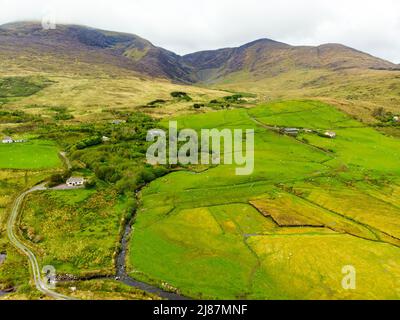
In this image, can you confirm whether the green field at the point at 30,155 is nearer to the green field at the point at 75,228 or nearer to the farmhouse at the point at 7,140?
the farmhouse at the point at 7,140

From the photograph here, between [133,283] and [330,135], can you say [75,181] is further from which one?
[330,135]

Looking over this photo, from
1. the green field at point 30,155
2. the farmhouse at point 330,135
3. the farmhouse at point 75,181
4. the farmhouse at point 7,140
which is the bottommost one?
the farmhouse at point 75,181

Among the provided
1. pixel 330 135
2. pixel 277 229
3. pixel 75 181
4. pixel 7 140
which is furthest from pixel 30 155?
pixel 330 135

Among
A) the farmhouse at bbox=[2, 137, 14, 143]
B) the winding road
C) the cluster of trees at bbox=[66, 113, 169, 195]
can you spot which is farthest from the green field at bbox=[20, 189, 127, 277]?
the farmhouse at bbox=[2, 137, 14, 143]

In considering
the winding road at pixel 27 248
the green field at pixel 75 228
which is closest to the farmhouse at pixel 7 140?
the winding road at pixel 27 248

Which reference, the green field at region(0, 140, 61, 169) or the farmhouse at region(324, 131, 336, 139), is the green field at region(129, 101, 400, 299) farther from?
the green field at region(0, 140, 61, 169)
